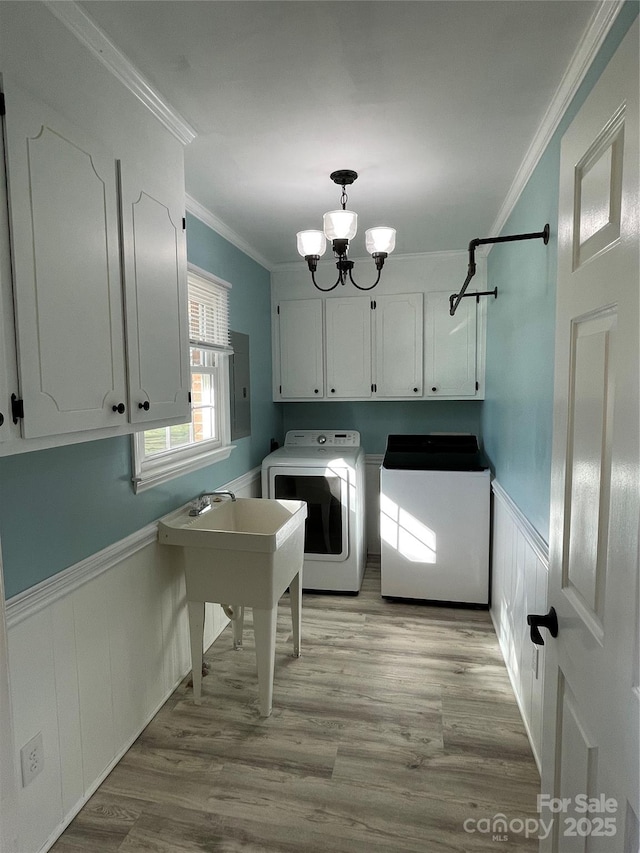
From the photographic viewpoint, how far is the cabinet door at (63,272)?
105cm

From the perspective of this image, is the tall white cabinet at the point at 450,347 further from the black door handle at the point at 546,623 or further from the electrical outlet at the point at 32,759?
the electrical outlet at the point at 32,759

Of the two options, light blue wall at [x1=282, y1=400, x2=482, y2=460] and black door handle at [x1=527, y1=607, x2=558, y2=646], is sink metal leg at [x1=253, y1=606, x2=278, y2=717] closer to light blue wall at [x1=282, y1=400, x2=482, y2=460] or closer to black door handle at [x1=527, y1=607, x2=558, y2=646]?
black door handle at [x1=527, y1=607, x2=558, y2=646]

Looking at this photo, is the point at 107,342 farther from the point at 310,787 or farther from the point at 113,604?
the point at 310,787

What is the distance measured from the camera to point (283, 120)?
175 centimetres

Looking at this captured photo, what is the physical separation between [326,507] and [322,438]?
0.77 m

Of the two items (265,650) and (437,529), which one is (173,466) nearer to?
(265,650)

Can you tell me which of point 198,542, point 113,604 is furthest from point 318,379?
point 113,604

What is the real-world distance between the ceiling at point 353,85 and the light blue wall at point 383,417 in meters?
1.81

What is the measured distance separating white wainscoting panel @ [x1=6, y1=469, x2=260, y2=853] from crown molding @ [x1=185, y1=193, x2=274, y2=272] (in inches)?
64.6

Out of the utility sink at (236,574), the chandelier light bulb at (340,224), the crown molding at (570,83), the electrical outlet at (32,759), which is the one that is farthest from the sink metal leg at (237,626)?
the crown molding at (570,83)

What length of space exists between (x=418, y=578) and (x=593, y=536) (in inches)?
97.9

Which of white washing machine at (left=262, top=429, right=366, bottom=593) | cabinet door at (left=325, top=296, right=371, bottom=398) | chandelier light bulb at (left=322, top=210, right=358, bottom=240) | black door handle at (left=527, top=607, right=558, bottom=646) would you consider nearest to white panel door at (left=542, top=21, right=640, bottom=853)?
black door handle at (left=527, top=607, right=558, bottom=646)

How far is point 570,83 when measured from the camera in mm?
1518

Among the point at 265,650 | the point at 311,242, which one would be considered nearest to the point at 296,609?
the point at 265,650
